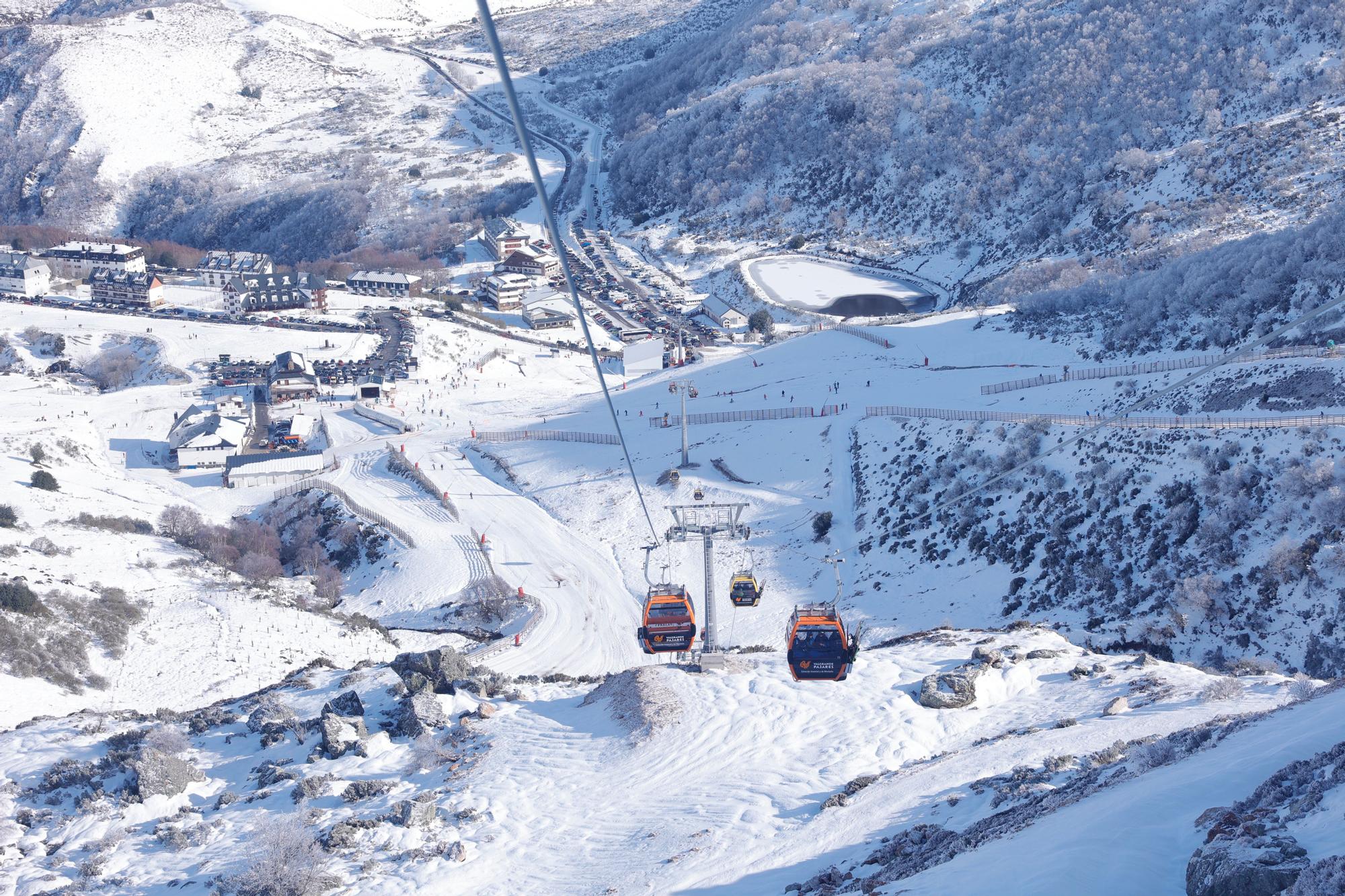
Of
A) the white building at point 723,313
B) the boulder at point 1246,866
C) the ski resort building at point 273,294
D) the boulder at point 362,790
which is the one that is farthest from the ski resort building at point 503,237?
the boulder at point 1246,866

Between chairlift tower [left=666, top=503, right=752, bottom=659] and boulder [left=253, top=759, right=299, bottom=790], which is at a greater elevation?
chairlift tower [left=666, top=503, right=752, bottom=659]

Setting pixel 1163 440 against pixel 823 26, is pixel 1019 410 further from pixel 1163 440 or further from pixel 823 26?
pixel 823 26

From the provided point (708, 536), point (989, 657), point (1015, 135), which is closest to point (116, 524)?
point (708, 536)

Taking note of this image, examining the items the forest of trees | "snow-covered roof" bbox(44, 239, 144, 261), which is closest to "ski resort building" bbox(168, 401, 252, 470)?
"snow-covered roof" bbox(44, 239, 144, 261)

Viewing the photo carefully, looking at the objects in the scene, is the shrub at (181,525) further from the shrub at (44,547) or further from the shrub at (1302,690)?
the shrub at (1302,690)

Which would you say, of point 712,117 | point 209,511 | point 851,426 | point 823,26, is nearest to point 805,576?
point 851,426

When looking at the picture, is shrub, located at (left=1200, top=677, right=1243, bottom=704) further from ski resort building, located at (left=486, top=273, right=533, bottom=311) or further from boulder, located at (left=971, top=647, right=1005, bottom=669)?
ski resort building, located at (left=486, top=273, right=533, bottom=311)
